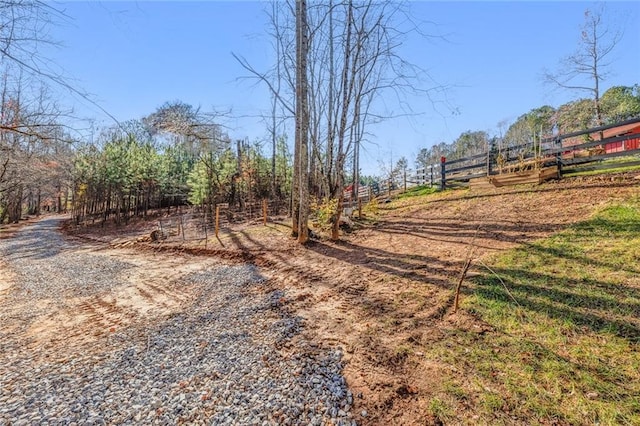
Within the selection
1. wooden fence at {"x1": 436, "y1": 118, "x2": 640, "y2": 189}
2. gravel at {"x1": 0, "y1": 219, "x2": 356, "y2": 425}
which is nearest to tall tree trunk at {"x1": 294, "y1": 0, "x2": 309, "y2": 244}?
gravel at {"x1": 0, "y1": 219, "x2": 356, "y2": 425}

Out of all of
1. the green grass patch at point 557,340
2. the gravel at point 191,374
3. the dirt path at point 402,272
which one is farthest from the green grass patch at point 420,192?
the gravel at point 191,374

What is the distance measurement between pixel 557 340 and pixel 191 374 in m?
3.01

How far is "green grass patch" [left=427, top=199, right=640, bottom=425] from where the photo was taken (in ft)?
6.03

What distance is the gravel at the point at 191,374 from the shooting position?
6.72 feet

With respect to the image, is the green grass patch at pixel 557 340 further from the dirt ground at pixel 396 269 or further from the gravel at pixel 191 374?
the gravel at pixel 191 374

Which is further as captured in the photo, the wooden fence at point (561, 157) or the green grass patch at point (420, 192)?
the green grass patch at point (420, 192)

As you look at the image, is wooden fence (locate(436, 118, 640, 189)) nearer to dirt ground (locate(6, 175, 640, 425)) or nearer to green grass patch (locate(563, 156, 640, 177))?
green grass patch (locate(563, 156, 640, 177))

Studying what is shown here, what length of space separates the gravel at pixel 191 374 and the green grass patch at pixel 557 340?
984 millimetres

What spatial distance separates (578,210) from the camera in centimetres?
526

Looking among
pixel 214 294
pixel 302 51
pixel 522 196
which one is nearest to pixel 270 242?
pixel 214 294

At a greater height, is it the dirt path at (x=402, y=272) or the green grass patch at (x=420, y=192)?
the green grass patch at (x=420, y=192)

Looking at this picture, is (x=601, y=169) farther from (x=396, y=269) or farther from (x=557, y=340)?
(x=557, y=340)

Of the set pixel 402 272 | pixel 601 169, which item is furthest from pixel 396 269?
pixel 601 169

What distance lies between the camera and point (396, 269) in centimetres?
456
